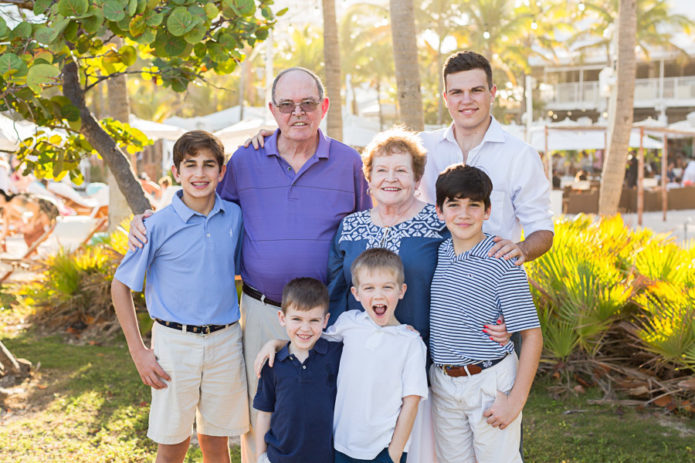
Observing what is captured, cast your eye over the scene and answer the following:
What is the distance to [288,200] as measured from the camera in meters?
3.44

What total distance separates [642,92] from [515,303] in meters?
44.3

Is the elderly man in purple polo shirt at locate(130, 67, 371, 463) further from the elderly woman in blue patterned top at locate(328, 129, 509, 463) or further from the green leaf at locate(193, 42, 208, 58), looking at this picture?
the green leaf at locate(193, 42, 208, 58)

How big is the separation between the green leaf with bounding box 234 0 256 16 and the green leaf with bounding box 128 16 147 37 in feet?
1.60

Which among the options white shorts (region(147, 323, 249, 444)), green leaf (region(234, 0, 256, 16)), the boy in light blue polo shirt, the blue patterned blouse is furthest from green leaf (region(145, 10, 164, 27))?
white shorts (region(147, 323, 249, 444))

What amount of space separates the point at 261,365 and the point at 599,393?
→ 145 inches

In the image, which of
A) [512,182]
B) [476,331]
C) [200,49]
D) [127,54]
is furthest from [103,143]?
[476,331]

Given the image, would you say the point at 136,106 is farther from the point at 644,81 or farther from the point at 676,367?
the point at 676,367

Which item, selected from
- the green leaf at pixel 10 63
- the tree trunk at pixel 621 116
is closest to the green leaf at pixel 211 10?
the green leaf at pixel 10 63

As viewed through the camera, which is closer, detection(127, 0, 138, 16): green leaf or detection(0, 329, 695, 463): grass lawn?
detection(127, 0, 138, 16): green leaf

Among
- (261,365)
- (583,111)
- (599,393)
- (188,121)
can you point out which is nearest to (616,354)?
(599,393)

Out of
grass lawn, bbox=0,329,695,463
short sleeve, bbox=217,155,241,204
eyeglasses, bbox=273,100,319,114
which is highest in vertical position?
eyeglasses, bbox=273,100,319,114

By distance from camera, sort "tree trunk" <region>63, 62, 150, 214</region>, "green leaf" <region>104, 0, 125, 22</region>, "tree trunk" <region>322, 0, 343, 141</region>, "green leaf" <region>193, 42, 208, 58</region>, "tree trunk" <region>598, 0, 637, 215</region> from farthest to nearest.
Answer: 1. "tree trunk" <region>598, 0, 637, 215</region>
2. "tree trunk" <region>322, 0, 343, 141</region>
3. "tree trunk" <region>63, 62, 150, 214</region>
4. "green leaf" <region>193, 42, 208, 58</region>
5. "green leaf" <region>104, 0, 125, 22</region>

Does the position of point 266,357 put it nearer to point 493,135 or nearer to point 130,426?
point 493,135

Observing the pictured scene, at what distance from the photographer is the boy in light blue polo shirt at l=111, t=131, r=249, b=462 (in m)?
3.30
